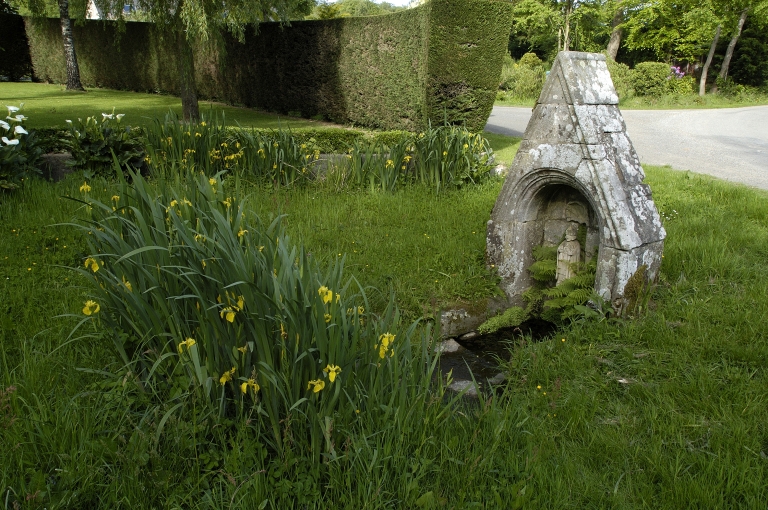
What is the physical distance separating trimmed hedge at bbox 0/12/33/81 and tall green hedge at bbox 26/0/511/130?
1.49ft

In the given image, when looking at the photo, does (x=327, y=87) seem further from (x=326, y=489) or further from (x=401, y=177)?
(x=326, y=489)

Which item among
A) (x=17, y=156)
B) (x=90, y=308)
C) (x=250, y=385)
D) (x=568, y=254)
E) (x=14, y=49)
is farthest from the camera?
(x=14, y=49)

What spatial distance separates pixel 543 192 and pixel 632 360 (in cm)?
152

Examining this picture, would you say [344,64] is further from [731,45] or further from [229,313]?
[731,45]

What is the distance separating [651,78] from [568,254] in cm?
2205

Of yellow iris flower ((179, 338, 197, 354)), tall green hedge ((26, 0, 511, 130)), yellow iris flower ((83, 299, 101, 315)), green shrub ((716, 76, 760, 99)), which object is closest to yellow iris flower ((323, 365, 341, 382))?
yellow iris flower ((179, 338, 197, 354))

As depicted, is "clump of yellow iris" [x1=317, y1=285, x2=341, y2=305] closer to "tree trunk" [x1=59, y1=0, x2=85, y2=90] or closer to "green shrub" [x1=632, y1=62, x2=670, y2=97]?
"tree trunk" [x1=59, y1=0, x2=85, y2=90]

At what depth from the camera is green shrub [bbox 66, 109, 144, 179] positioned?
237 inches

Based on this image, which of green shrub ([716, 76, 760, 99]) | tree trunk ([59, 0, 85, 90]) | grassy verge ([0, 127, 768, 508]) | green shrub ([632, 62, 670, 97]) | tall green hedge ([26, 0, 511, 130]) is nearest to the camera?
grassy verge ([0, 127, 768, 508])

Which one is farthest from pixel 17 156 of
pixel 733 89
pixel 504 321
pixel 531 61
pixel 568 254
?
pixel 733 89

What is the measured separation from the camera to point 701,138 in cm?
1221

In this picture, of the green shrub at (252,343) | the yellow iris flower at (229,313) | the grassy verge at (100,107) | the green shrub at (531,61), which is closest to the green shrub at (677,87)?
the green shrub at (531,61)

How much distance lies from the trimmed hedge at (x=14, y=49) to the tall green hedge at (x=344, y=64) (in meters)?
0.45

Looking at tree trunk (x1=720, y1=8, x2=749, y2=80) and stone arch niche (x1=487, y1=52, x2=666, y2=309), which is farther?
tree trunk (x1=720, y1=8, x2=749, y2=80)
